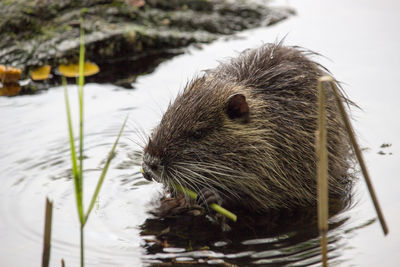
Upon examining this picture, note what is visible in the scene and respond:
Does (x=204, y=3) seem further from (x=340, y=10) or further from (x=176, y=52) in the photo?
(x=340, y=10)

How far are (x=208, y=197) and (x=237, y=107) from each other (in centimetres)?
59

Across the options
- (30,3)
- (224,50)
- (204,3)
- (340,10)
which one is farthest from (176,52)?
(340,10)

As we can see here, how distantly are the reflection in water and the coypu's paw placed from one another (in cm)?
14

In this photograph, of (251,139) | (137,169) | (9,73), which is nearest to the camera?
(251,139)

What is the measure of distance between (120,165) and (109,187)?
326mm

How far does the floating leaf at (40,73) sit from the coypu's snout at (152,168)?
2.40 metres

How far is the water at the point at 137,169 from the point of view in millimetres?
3297

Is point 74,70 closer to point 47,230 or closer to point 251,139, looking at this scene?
point 251,139

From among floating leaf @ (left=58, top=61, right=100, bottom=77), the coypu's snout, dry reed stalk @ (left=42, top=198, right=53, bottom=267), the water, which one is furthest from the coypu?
floating leaf @ (left=58, top=61, right=100, bottom=77)

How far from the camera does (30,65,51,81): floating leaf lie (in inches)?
217

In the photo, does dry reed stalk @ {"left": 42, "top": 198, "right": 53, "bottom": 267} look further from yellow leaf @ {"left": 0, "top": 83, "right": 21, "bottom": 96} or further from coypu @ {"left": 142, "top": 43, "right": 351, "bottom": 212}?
yellow leaf @ {"left": 0, "top": 83, "right": 21, "bottom": 96}

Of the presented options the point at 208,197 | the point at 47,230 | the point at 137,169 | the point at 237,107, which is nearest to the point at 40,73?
the point at 137,169

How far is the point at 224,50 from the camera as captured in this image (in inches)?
236

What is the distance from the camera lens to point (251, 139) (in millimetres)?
3748
